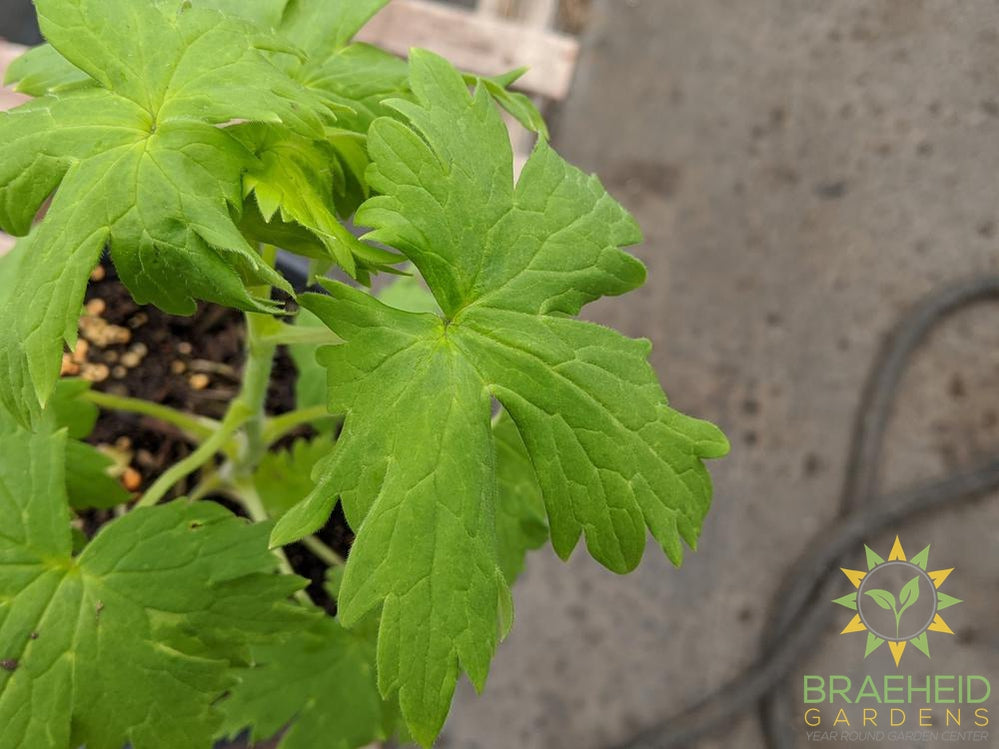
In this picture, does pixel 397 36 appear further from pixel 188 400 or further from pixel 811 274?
pixel 811 274

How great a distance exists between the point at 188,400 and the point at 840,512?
3.83 feet

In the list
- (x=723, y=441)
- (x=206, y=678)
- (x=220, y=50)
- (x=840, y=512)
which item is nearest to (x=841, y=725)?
(x=840, y=512)

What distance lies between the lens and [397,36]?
41.4 inches

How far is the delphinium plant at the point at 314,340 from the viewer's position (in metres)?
0.47

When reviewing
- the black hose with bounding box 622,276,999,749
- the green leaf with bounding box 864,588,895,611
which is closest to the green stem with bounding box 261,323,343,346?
the black hose with bounding box 622,276,999,749

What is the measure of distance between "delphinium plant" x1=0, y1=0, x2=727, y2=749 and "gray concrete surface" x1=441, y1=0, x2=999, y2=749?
3.11 feet

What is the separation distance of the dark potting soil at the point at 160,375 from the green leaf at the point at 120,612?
27 centimetres

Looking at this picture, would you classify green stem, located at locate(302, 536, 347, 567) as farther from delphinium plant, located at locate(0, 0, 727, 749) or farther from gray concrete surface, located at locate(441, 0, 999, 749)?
gray concrete surface, located at locate(441, 0, 999, 749)

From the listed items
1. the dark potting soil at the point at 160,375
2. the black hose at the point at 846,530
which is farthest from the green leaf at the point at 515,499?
the black hose at the point at 846,530

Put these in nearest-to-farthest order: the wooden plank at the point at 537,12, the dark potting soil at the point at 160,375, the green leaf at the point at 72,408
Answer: the green leaf at the point at 72,408
the dark potting soil at the point at 160,375
the wooden plank at the point at 537,12

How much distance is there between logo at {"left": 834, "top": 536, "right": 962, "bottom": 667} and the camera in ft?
4.77

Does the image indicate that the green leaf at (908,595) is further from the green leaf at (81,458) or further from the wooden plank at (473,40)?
the green leaf at (81,458)

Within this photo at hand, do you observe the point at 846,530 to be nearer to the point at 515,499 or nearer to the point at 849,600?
the point at 849,600

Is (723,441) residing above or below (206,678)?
above
